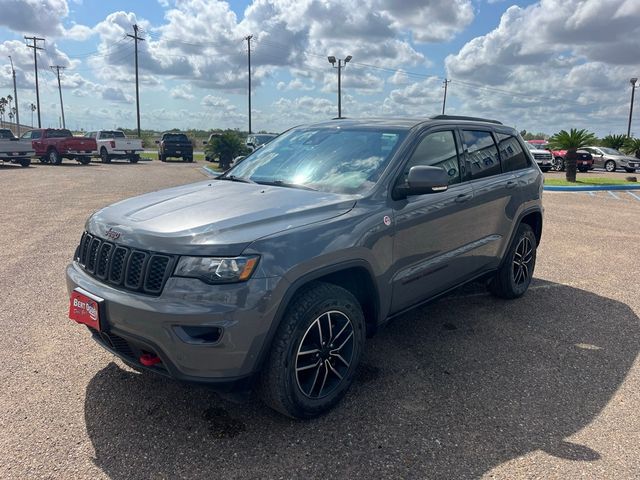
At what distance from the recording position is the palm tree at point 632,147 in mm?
29569

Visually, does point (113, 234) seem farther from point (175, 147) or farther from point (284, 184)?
point (175, 147)

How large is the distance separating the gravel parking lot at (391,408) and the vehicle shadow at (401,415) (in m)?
0.01

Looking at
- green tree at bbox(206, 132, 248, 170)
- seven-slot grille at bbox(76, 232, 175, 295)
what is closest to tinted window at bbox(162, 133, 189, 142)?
green tree at bbox(206, 132, 248, 170)

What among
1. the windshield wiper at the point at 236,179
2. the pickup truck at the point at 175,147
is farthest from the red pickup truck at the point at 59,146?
the windshield wiper at the point at 236,179

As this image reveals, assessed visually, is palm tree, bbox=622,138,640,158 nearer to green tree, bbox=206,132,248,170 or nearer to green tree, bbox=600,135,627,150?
green tree, bbox=600,135,627,150

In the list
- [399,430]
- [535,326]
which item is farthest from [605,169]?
[399,430]

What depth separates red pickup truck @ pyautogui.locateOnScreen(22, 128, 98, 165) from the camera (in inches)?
980

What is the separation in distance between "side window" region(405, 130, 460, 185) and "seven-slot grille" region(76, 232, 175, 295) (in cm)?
182

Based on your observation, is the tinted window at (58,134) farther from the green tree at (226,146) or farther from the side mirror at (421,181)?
the side mirror at (421,181)

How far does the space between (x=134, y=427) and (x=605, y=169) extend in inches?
1218

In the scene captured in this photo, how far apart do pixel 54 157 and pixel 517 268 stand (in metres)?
26.1

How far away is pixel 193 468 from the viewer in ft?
8.54

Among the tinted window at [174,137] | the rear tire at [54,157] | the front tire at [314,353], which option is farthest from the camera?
the tinted window at [174,137]

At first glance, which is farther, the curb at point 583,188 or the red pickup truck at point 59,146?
the red pickup truck at point 59,146
